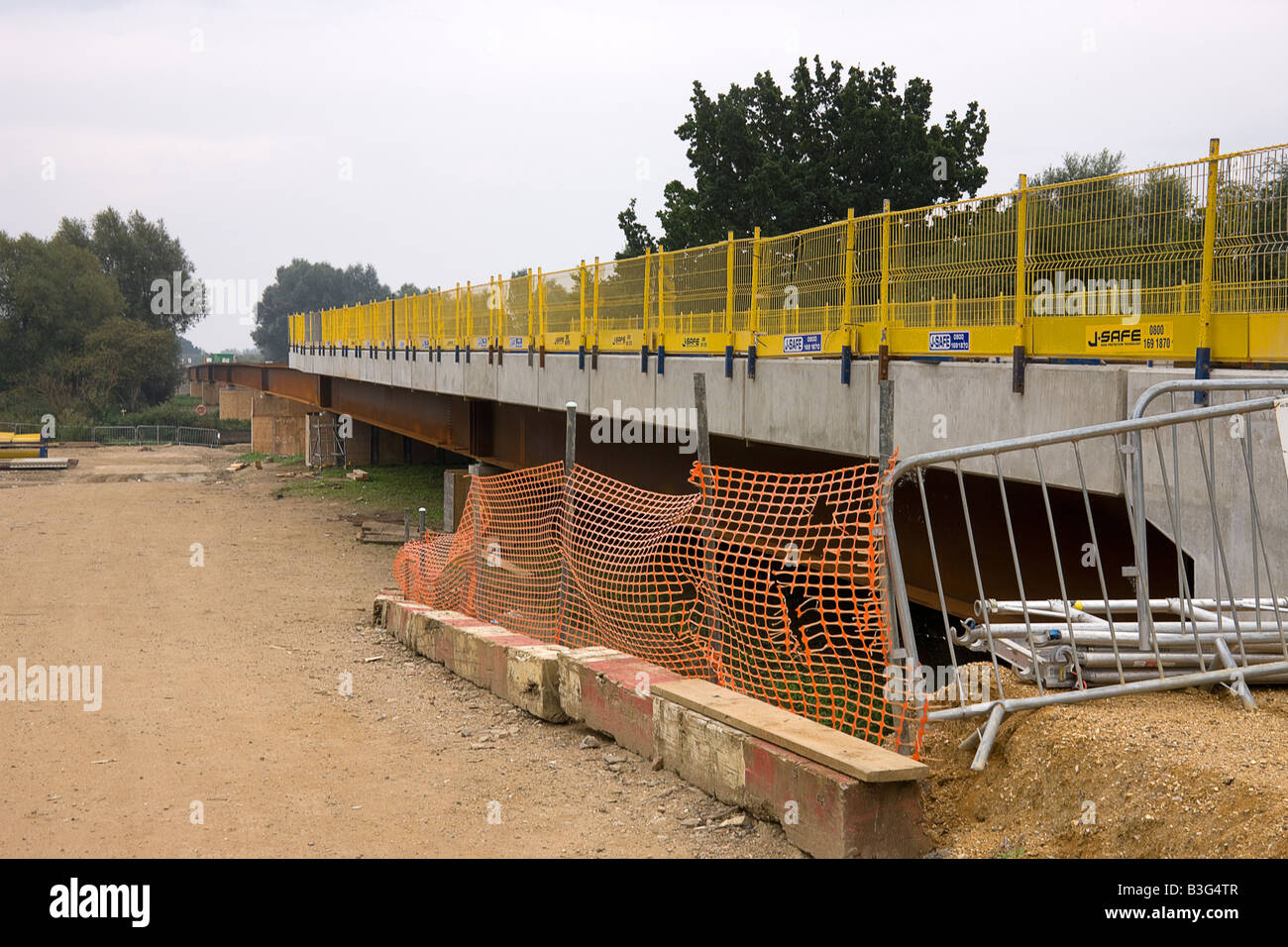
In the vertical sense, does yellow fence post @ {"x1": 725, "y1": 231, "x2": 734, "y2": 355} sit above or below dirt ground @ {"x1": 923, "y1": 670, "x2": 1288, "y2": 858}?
above

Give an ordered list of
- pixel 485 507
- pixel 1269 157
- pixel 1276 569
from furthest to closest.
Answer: pixel 485 507 → pixel 1269 157 → pixel 1276 569

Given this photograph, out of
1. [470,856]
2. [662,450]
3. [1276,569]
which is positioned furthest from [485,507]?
[1276,569]

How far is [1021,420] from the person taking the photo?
8438 millimetres

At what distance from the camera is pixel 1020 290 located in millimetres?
8672

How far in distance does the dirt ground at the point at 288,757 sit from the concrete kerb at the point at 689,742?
5.1 inches

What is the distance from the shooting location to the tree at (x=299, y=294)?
6619 inches

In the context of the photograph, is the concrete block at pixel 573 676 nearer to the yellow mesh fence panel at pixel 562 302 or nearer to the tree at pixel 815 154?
the yellow mesh fence panel at pixel 562 302

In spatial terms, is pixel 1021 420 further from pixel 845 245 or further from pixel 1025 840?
pixel 1025 840

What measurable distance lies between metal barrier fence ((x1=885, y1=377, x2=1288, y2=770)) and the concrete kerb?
647mm

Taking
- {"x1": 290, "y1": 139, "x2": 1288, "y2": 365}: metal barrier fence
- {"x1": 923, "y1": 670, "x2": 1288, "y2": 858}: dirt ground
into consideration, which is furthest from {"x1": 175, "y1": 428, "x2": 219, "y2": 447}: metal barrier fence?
{"x1": 923, "y1": 670, "x2": 1288, "y2": 858}: dirt ground

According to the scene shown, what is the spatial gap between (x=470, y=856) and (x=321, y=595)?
12.4m

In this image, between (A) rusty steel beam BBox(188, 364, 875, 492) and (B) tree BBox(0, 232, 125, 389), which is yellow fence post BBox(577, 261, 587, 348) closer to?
(A) rusty steel beam BBox(188, 364, 875, 492)

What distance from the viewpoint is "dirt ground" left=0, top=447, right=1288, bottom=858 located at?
175 inches

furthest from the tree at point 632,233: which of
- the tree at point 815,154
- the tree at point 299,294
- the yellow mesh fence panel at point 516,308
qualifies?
the tree at point 299,294
